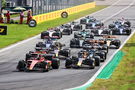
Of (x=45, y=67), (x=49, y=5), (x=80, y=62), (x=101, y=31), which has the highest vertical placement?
(x=49, y=5)

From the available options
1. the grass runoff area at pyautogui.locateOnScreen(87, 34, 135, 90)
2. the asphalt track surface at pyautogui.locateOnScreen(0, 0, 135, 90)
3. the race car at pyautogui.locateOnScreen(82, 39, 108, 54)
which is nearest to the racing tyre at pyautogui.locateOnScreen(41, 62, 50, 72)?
the asphalt track surface at pyautogui.locateOnScreen(0, 0, 135, 90)

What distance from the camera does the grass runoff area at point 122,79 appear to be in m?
23.6

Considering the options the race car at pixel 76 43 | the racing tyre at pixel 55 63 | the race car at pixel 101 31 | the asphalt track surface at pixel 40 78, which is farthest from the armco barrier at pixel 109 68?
the race car at pixel 101 31

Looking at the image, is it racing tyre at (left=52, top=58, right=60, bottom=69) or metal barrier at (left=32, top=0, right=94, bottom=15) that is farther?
metal barrier at (left=32, top=0, right=94, bottom=15)

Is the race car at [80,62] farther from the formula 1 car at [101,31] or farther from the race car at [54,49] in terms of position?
the formula 1 car at [101,31]

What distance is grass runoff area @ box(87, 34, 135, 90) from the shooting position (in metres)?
23.6

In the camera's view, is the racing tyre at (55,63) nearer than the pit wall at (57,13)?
Yes

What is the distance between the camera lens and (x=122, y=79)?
25984 mm

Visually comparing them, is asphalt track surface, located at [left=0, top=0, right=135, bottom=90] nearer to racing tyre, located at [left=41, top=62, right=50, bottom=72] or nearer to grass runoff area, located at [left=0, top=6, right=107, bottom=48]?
racing tyre, located at [left=41, top=62, right=50, bottom=72]

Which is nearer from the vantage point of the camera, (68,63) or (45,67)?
(45,67)

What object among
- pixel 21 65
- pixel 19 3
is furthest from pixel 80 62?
pixel 19 3

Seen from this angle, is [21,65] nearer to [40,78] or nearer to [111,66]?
[40,78]

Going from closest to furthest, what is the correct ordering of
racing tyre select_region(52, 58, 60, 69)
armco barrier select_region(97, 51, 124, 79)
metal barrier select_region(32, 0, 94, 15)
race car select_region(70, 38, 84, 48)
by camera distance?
armco barrier select_region(97, 51, 124, 79) < racing tyre select_region(52, 58, 60, 69) < race car select_region(70, 38, 84, 48) < metal barrier select_region(32, 0, 94, 15)

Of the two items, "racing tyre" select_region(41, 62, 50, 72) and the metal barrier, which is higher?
the metal barrier
